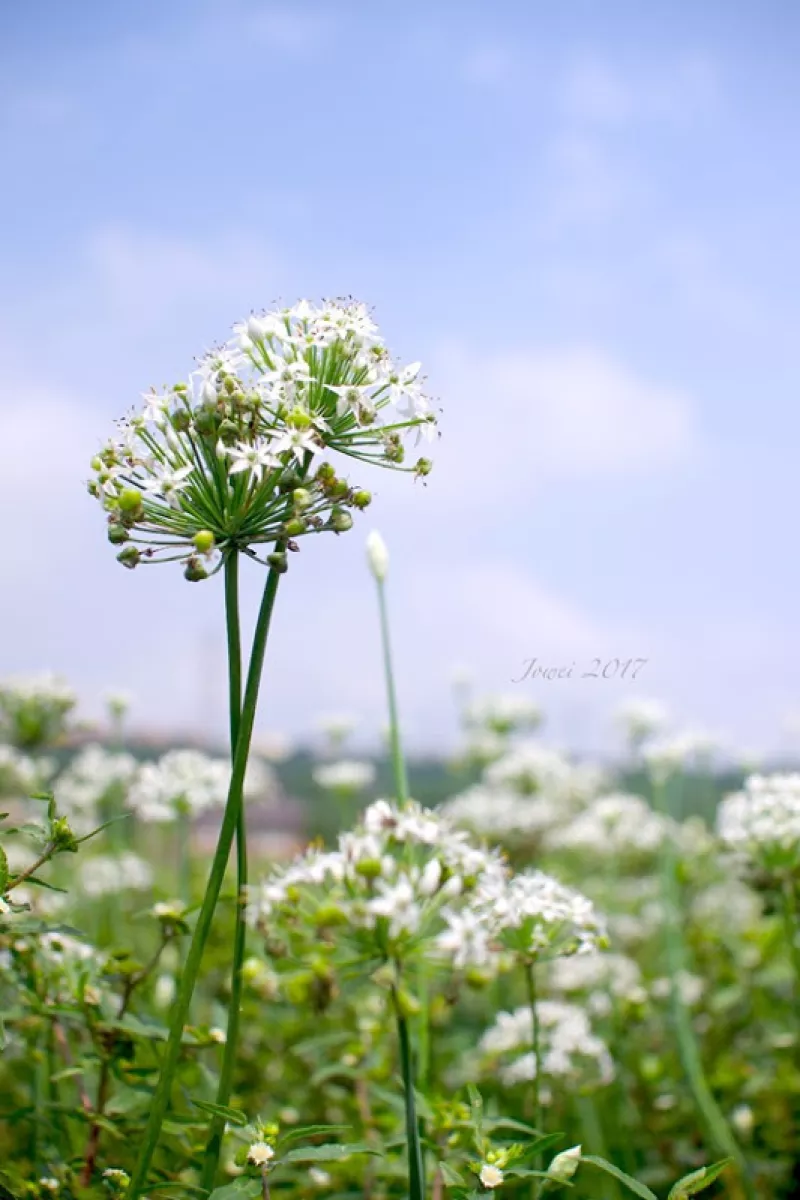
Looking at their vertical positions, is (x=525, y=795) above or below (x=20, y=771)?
above

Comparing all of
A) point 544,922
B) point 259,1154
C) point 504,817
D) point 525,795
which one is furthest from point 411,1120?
point 525,795

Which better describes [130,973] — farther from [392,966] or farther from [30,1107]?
[392,966]

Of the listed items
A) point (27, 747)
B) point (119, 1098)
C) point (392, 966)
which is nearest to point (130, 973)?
point (119, 1098)

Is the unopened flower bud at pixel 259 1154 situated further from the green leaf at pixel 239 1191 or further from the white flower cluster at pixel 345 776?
the white flower cluster at pixel 345 776

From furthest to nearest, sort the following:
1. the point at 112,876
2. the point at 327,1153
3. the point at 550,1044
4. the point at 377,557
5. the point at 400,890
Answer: the point at 112,876, the point at 550,1044, the point at 377,557, the point at 327,1153, the point at 400,890

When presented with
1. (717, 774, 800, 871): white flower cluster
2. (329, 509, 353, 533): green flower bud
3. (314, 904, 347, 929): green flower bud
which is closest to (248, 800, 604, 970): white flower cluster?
(314, 904, 347, 929): green flower bud

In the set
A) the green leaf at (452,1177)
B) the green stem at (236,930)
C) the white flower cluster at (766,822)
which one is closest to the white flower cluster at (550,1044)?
the white flower cluster at (766,822)

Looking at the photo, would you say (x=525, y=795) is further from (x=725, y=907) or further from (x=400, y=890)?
(x=400, y=890)
